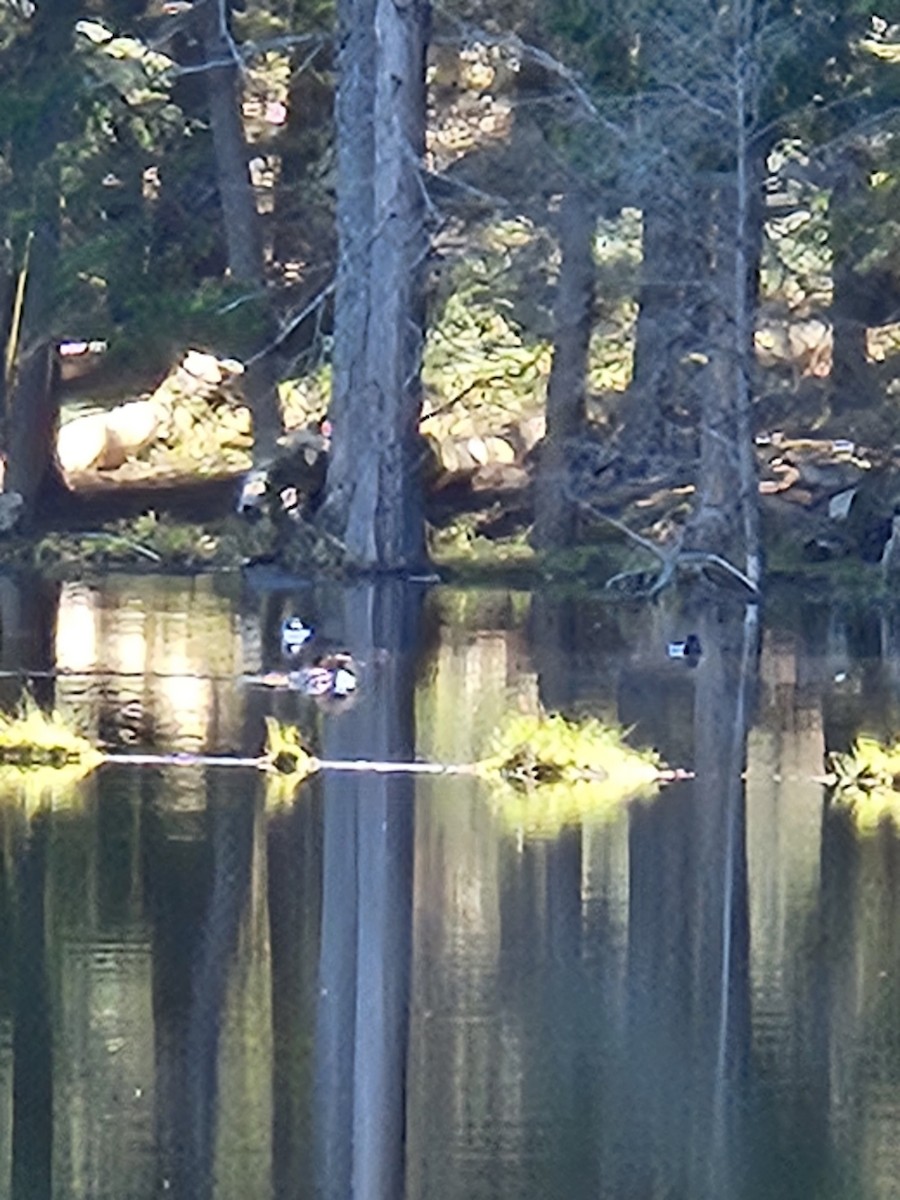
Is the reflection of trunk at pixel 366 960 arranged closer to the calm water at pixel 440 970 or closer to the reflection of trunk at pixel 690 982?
the calm water at pixel 440 970

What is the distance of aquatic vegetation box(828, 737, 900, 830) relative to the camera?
15982 mm

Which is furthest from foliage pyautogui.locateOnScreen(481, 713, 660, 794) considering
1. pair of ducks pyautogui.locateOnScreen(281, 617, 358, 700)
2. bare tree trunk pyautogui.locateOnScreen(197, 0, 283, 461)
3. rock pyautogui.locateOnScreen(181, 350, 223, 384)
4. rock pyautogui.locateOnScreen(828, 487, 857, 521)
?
rock pyautogui.locateOnScreen(181, 350, 223, 384)

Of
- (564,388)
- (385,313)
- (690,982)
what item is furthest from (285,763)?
(564,388)

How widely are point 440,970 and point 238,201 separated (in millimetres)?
23914

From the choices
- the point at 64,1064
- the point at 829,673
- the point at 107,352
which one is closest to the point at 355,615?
the point at 829,673

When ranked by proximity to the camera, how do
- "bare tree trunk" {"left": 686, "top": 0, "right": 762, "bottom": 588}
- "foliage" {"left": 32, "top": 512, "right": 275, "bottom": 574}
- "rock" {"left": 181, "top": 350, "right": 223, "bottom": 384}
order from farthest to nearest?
"rock" {"left": 181, "top": 350, "right": 223, "bottom": 384}
"foliage" {"left": 32, "top": 512, "right": 275, "bottom": 574}
"bare tree trunk" {"left": 686, "top": 0, "right": 762, "bottom": 588}

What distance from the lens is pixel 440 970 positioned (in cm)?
1209

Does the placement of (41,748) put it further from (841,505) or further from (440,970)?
(841,505)

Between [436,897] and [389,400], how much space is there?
61.1 feet

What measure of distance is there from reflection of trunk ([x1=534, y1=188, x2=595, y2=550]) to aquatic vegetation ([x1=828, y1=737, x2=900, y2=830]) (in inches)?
597

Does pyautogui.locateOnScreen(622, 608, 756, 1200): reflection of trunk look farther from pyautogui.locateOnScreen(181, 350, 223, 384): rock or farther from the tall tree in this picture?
pyautogui.locateOnScreen(181, 350, 223, 384): rock

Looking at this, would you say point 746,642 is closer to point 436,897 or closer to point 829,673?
point 829,673

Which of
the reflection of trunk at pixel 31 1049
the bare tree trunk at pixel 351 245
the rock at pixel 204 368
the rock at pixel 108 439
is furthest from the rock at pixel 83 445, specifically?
the reflection of trunk at pixel 31 1049

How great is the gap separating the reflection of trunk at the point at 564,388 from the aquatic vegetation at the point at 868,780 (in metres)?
15.2
